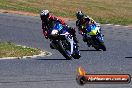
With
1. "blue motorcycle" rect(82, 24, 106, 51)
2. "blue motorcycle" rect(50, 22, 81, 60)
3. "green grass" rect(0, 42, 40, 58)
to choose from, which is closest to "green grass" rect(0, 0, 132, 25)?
"blue motorcycle" rect(82, 24, 106, 51)

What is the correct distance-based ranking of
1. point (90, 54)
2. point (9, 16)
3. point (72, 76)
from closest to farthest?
point (72, 76), point (90, 54), point (9, 16)

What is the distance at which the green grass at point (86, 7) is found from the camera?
43.8 meters

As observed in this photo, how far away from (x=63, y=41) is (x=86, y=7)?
29.2 metres

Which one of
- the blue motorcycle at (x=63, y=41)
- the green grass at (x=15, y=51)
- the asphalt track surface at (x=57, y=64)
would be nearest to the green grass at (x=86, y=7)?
the asphalt track surface at (x=57, y=64)

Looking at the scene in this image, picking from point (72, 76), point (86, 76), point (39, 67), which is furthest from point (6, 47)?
point (86, 76)

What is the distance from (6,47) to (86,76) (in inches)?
592

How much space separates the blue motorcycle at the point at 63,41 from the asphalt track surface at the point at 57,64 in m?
0.35

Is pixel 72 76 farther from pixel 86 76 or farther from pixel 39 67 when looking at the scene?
pixel 86 76

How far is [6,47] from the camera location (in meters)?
24.3

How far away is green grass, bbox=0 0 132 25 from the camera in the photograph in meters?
43.8

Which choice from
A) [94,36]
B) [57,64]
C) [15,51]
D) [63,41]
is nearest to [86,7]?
[94,36]

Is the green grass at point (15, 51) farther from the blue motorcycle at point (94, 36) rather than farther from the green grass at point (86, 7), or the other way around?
the green grass at point (86, 7)

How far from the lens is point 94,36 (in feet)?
81.9

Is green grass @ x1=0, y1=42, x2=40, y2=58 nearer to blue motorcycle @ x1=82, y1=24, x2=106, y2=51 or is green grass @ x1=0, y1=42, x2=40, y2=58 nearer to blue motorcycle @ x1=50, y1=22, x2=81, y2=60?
blue motorcycle @ x1=50, y1=22, x2=81, y2=60
